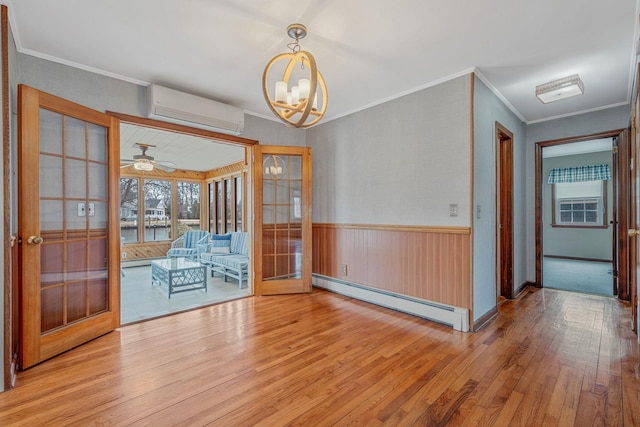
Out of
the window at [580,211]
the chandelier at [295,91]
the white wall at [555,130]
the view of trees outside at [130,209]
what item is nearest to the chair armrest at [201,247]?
the view of trees outside at [130,209]

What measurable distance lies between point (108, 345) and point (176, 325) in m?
0.58

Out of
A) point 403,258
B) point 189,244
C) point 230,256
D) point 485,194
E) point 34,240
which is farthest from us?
point 189,244

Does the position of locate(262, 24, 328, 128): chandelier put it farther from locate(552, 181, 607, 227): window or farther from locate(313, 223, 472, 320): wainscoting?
locate(552, 181, 607, 227): window

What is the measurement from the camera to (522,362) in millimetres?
2248

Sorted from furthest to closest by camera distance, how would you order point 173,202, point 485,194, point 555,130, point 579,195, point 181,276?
1. point 173,202
2. point 579,195
3. point 181,276
4. point 555,130
5. point 485,194

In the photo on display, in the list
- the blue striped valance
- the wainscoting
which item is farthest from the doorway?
the blue striped valance

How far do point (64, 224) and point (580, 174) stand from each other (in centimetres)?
919

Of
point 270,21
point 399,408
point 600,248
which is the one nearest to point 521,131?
point 270,21

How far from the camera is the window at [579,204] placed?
6734mm

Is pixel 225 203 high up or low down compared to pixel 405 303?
up

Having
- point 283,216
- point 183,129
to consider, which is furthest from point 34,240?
point 283,216

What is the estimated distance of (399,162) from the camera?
3.43 metres

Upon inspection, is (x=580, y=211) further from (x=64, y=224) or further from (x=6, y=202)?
(x=6, y=202)

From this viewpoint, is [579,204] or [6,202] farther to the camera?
[579,204]
